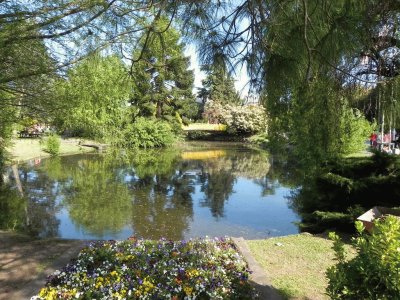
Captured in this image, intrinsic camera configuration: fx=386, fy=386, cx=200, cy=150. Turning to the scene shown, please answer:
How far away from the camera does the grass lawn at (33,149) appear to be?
22600mm

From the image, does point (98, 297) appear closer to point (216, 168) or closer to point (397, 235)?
point (397, 235)

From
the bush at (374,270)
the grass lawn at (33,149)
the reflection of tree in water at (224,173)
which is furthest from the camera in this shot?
the grass lawn at (33,149)

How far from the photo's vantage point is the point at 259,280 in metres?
4.28

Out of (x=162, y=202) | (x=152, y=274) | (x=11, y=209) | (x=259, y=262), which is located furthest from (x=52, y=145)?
(x=152, y=274)

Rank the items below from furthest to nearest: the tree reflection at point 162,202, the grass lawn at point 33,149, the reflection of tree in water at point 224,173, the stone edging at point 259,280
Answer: the grass lawn at point 33,149 < the reflection of tree in water at point 224,173 < the tree reflection at point 162,202 < the stone edging at point 259,280

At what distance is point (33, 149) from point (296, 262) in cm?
2365

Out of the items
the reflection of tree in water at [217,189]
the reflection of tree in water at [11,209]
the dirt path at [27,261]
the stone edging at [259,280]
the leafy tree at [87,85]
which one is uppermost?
the leafy tree at [87,85]

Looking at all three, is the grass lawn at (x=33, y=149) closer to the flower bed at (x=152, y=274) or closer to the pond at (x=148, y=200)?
the pond at (x=148, y=200)

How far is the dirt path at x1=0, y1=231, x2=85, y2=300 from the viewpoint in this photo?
13.5 ft

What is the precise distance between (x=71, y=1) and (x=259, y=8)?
2.94 m

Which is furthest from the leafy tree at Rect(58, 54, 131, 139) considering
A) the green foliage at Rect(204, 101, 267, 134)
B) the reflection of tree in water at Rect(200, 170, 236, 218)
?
the green foliage at Rect(204, 101, 267, 134)

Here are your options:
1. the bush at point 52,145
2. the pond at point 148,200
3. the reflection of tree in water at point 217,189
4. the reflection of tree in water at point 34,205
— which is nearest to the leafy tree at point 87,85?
the reflection of tree in water at point 34,205

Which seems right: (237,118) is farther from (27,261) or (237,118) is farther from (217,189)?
(27,261)

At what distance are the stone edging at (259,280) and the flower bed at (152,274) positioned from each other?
114 mm
